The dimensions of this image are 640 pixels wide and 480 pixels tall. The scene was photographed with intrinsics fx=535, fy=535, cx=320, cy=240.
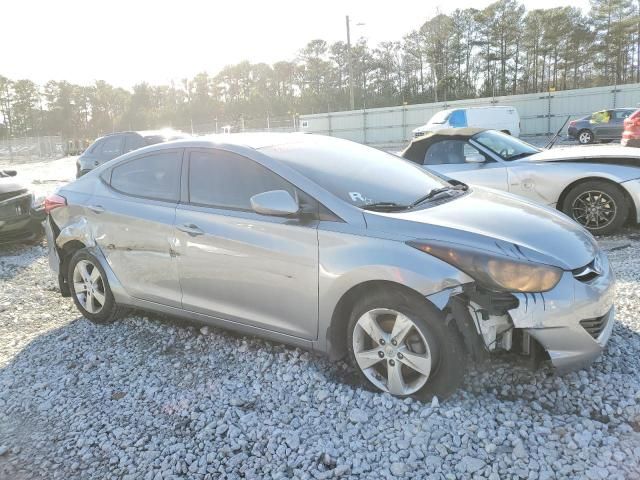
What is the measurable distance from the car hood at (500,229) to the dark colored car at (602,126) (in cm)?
2068

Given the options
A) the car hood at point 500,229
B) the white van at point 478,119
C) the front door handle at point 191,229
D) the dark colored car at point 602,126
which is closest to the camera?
the car hood at point 500,229

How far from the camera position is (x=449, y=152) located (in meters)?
7.01

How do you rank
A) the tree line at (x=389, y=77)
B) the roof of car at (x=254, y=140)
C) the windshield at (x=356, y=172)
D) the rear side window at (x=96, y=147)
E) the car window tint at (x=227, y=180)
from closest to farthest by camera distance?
the windshield at (x=356, y=172)
the car window tint at (x=227, y=180)
the roof of car at (x=254, y=140)
the rear side window at (x=96, y=147)
the tree line at (x=389, y=77)

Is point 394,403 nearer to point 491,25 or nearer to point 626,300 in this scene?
point 626,300

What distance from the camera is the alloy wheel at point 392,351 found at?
2924mm

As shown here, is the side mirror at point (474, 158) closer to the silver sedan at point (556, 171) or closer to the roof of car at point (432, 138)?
the silver sedan at point (556, 171)

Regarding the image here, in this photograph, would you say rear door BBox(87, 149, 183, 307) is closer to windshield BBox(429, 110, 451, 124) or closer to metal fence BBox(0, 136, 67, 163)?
windshield BBox(429, 110, 451, 124)

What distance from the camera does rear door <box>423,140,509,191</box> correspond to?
6652 millimetres

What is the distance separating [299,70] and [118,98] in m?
34.3

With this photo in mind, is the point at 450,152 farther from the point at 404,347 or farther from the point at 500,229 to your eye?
the point at 404,347

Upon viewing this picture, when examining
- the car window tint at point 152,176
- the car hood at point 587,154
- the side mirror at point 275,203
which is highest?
the car window tint at point 152,176

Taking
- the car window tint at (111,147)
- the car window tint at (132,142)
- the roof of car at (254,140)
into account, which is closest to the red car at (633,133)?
the roof of car at (254,140)

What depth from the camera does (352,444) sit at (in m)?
2.71

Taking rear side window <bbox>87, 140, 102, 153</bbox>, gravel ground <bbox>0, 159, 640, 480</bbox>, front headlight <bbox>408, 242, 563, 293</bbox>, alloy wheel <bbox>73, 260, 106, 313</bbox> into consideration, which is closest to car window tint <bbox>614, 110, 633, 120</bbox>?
rear side window <bbox>87, 140, 102, 153</bbox>
